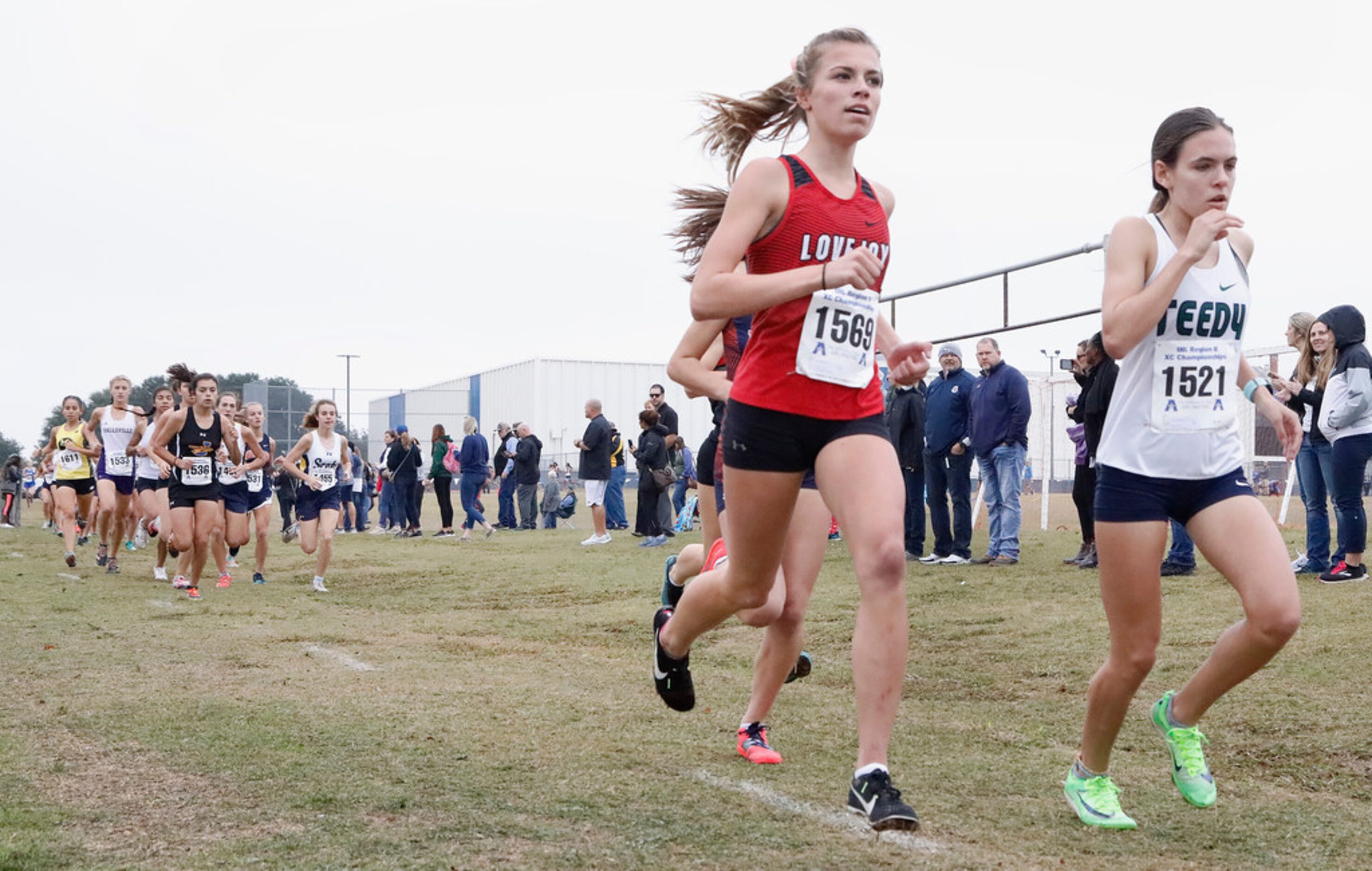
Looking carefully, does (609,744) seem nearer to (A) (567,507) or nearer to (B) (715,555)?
(B) (715,555)

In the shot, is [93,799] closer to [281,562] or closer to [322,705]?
[322,705]

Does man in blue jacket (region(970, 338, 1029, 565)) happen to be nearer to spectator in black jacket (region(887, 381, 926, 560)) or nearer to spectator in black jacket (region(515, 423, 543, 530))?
spectator in black jacket (region(887, 381, 926, 560))

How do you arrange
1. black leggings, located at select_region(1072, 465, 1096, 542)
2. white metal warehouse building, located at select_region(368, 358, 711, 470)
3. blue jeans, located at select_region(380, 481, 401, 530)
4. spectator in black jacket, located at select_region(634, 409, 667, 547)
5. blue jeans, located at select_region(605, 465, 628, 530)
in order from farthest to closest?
1. white metal warehouse building, located at select_region(368, 358, 711, 470)
2. blue jeans, located at select_region(380, 481, 401, 530)
3. blue jeans, located at select_region(605, 465, 628, 530)
4. spectator in black jacket, located at select_region(634, 409, 667, 547)
5. black leggings, located at select_region(1072, 465, 1096, 542)

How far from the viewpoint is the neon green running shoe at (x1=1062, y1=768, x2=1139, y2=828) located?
13.8 feet

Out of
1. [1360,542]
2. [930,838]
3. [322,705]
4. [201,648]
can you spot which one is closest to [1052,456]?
[1360,542]

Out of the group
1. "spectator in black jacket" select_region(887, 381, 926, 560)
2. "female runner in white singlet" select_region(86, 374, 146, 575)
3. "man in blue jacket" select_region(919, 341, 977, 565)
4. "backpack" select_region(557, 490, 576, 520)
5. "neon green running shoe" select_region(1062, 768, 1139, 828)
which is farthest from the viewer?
"backpack" select_region(557, 490, 576, 520)

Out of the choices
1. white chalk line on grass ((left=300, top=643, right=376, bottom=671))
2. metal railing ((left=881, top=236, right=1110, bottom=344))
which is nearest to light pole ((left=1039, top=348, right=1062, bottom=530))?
metal railing ((left=881, top=236, right=1110, bottom=344))

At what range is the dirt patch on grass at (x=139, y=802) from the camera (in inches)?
156

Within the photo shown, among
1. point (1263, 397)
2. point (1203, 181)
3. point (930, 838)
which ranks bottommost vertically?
point (930, 838)

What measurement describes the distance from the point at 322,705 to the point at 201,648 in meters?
2.76

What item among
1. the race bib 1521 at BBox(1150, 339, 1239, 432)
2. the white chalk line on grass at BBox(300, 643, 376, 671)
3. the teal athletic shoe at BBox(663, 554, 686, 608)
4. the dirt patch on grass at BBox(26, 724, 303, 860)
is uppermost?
the race bib 1521 at BBox(1150, 339, 1239, 432)

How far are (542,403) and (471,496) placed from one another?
18.0 meters

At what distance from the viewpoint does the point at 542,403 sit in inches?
1628

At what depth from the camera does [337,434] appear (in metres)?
14.3
